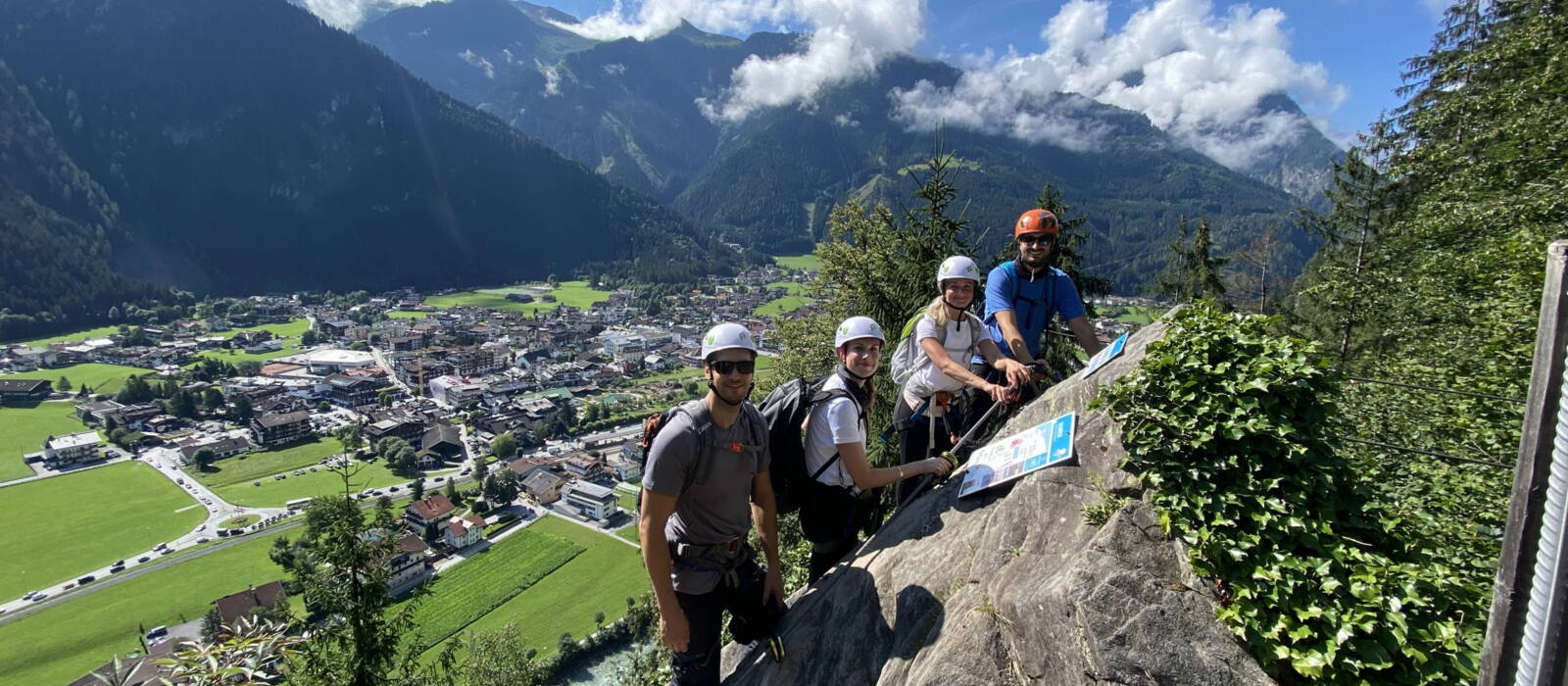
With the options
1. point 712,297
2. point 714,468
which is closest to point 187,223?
point 712,297

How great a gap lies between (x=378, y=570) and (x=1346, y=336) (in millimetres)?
26069

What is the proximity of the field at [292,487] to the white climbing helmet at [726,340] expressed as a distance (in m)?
60.2

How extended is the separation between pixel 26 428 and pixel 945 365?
353 ft

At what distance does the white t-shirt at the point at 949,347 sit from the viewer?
6.36 metres

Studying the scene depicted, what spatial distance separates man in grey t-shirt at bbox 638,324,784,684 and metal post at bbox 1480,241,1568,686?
3731mm

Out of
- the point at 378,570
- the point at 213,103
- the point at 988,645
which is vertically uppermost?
the point at 213,103

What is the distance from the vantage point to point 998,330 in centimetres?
695

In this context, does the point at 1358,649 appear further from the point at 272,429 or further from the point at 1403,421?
the point at 272,429

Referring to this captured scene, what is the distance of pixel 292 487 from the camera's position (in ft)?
188

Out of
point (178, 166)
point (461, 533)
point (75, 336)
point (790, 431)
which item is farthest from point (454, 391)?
point (178, 166)

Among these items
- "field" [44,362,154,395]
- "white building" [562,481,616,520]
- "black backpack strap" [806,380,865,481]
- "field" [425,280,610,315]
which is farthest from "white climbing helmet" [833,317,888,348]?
"field" [425,280,610,315]

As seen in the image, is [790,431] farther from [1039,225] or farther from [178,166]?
[178,166]

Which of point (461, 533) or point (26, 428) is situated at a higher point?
point (26, 428)

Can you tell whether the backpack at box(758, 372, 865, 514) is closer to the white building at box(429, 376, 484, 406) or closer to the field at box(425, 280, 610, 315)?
the white building at box(429, 376, 484, 406)
